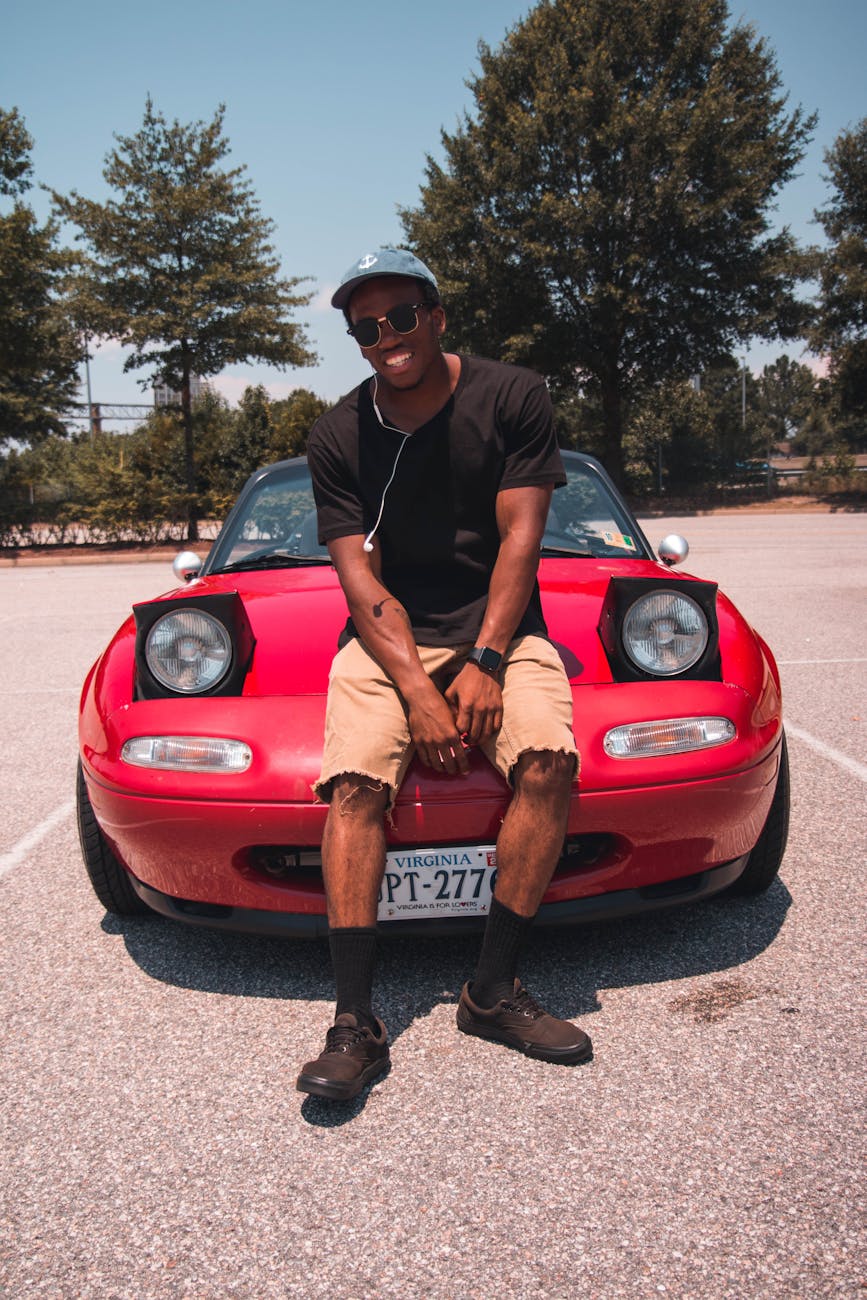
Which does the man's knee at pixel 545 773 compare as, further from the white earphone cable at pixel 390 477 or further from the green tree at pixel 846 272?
the green tree at pixel 846 272

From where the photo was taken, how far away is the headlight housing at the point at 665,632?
2588mm

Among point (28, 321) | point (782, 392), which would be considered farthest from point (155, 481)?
point (782, 392)

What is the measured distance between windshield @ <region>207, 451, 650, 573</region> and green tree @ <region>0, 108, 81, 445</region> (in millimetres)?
18842

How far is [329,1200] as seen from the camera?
172 cm

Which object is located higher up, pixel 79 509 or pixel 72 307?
pixel 72 307

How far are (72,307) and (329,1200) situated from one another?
70.3 feet

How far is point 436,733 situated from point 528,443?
0.79 metres

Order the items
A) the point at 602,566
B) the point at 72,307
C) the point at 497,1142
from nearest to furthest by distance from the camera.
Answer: the point at 497,1142 < the point at 602,566 < the point at 72,307

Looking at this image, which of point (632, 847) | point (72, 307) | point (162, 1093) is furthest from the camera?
point (72, 307)

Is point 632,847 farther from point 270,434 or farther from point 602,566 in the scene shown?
point 270,434

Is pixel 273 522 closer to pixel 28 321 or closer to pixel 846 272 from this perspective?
pixel 28 321

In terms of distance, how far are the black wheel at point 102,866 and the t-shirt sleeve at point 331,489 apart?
39.0 inches

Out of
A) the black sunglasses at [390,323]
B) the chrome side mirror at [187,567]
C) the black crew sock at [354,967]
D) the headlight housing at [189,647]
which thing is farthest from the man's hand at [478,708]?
the chrome side mirror at [187,567]

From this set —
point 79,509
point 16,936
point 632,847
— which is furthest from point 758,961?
point 79,509
